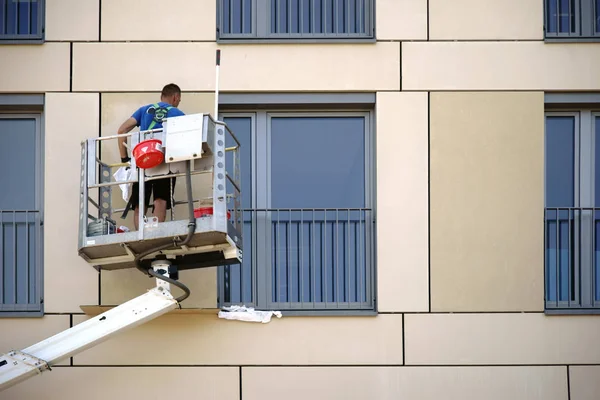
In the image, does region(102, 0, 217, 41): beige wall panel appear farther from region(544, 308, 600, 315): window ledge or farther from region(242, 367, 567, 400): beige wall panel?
region(544, 308, 600, 315): window ledge

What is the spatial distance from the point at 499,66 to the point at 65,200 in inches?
203

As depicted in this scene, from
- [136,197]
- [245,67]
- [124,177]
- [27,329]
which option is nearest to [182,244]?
[136,197]

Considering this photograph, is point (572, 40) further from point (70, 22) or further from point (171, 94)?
point (70, 22)

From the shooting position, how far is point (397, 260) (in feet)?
42.9

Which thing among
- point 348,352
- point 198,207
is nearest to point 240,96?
point 198,207

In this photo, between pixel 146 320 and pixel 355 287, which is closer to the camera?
pixel 146 320

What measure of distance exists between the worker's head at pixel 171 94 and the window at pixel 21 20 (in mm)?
1794

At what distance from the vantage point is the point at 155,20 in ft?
44.1

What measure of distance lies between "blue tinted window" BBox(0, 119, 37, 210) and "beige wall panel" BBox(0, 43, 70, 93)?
19.5 inches

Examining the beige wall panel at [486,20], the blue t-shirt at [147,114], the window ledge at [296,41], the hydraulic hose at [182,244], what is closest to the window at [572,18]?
the beige wall panel at [486,20]

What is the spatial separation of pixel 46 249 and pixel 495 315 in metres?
5.06

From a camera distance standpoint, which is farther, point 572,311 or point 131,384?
point 572,311

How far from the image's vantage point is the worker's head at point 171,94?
12688 mm

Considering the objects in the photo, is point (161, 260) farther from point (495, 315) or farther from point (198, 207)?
point (495, 315)
